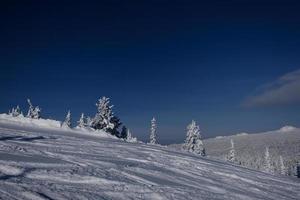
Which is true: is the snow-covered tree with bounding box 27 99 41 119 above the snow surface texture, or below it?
above

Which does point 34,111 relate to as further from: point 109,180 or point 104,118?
point 109,180

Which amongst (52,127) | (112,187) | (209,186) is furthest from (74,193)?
(52,127)

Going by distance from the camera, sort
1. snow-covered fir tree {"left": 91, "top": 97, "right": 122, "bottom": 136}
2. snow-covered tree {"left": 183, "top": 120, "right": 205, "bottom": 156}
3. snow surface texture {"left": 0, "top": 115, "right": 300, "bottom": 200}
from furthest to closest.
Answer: snow-covered tree {"left": 183, "top": 120, "right": 205, "bottom": 156}
snow-covered fir tree {"left": 91, "top": 97, "right": 122, "bottom": 136}
snow surface texture {"left": 0, "top": 115, "right": 300, "bottom": 200}

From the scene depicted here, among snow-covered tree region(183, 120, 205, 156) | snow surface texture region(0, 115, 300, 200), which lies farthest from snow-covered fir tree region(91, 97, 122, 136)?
snow surface texture region(0, 115, 300, 200)

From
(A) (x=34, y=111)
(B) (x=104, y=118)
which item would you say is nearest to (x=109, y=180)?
(B) (x=104, y=118)

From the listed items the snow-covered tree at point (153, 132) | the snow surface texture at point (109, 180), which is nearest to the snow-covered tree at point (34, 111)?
the snow-covered tree at point (153, 132)

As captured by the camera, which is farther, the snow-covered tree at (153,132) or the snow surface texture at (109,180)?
the snow-covered tree at (153,132)

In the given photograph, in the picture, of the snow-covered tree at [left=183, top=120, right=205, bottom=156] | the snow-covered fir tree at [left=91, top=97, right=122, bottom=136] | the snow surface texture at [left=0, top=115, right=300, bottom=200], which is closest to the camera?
the snow surface texture at [left=0, top=115, right=300, bottom=200]

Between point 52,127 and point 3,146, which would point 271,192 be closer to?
point 3,146

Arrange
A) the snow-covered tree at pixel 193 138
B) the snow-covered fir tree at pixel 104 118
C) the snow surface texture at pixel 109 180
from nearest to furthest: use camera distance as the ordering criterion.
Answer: the snow surface texture at pixel 109 180 < the snow-covered fir tree at pixel 104 118 < the snow-covered tree at pixel 193 138

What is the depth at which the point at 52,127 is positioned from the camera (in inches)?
1001

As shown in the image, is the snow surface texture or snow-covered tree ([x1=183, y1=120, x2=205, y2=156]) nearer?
the snow surface texture

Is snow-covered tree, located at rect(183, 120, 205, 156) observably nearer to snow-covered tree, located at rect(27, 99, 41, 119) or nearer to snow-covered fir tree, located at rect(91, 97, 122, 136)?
snow-covered fir tree, located at rect(91, 97, 122, 136)

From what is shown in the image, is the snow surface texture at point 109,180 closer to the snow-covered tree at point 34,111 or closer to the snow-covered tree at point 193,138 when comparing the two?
the snow-covered tree at point 193,138
